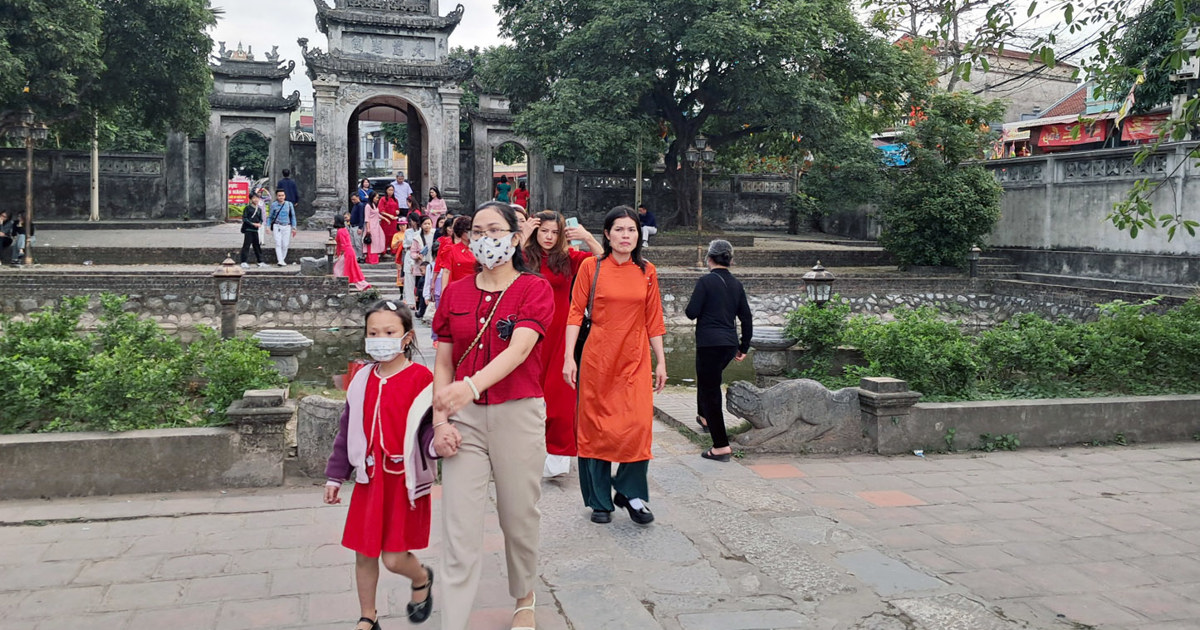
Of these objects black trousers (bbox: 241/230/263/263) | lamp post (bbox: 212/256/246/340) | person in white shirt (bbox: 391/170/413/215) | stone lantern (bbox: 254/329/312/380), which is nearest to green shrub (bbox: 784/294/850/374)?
stone lantern (bbox: 254/329/312/380)

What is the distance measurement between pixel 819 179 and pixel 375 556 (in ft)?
72.4

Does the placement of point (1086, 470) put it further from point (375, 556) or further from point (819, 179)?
point (819, 179)

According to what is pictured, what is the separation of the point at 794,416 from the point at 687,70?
17.8 meters

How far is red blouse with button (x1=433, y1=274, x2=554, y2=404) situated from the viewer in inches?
141

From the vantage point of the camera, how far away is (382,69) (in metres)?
25.5

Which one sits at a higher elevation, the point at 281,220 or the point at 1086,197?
the point at 1086,197

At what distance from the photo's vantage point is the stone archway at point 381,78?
998 inches

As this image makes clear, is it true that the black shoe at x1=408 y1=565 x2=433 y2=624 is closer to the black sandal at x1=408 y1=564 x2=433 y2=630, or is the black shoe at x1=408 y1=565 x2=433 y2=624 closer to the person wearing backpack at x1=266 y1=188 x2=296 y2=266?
the black sandal at x1=408 y1=564 x2=433 y2=630

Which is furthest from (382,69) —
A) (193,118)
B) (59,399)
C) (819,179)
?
(59,399)

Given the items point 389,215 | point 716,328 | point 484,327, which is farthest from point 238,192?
A: point 484,327

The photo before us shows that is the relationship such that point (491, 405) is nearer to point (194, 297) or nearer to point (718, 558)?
point (718, 558)

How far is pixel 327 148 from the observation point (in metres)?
25.4

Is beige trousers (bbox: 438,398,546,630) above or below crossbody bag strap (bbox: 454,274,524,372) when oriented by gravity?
below

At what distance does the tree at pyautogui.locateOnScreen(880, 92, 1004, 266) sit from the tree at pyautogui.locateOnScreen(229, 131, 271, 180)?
33.6m
